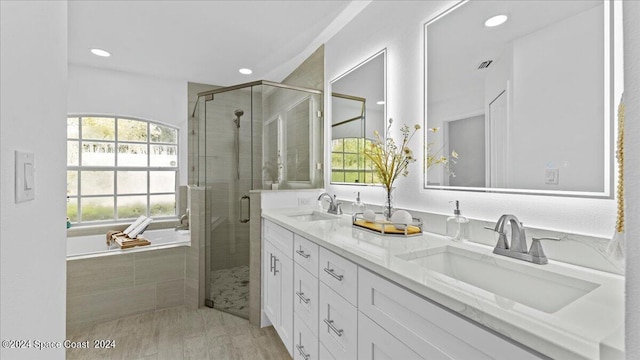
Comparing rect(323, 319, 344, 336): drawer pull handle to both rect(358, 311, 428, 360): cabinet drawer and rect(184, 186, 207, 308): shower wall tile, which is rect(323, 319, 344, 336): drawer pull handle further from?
rect(184, 186, 207, 308): shower wall tile

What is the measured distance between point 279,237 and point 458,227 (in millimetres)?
1090

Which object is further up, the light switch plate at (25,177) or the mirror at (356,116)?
the mirror at (356,116)

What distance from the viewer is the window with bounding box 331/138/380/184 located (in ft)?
6.72

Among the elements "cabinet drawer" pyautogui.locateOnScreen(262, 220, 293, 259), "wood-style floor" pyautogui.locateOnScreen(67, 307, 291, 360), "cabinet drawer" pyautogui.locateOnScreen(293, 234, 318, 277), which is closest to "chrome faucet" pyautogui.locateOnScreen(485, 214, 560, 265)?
"cabinet drawer" pyautogui.locateOnScreen(293, 234, 318, 277)

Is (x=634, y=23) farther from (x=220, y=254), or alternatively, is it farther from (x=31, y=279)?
(x=220, y=254)

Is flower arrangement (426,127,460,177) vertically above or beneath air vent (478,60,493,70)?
beneath

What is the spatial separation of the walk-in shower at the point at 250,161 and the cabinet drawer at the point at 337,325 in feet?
4.51

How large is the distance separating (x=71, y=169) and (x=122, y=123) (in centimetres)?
77

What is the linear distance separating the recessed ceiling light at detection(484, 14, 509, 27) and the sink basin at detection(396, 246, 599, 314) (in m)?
0.99

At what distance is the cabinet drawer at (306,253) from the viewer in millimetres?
1345

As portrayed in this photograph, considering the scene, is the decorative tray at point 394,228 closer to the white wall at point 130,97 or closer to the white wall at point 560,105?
the white wall at point 560,105

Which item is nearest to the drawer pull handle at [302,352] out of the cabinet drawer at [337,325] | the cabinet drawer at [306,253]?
the cabinet drawer at [337,325]

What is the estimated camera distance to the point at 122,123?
3.46 m

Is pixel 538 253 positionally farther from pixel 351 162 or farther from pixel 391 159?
pixel 351 162
